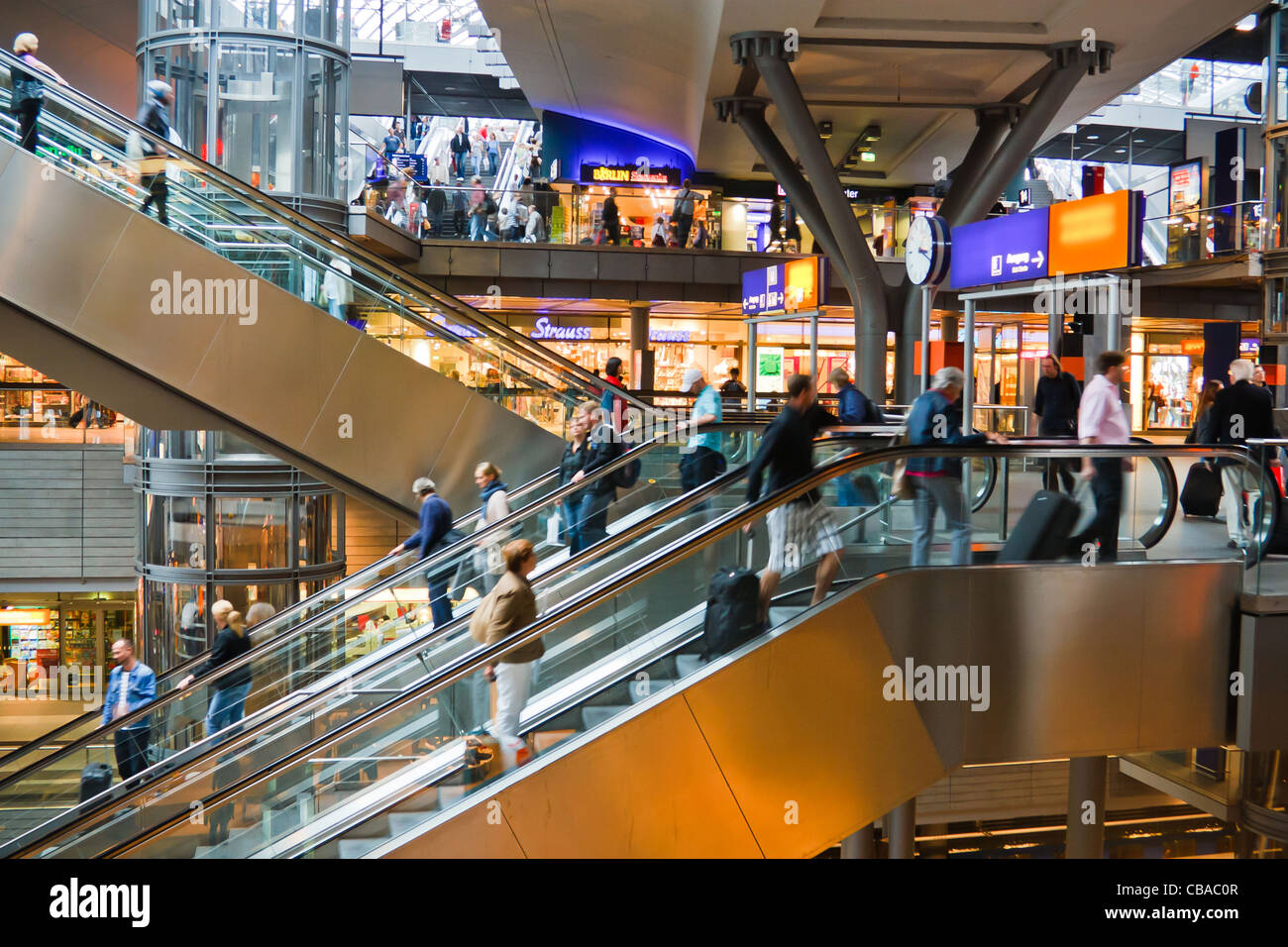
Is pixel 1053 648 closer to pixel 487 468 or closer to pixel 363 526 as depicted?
pixel 487 468

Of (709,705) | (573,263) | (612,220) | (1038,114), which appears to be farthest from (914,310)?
(709,705)

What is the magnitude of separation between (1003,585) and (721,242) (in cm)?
1757

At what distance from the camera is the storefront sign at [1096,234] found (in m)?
8.05

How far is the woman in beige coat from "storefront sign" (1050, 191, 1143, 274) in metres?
4.96

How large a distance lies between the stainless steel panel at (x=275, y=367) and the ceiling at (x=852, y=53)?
7893 mm

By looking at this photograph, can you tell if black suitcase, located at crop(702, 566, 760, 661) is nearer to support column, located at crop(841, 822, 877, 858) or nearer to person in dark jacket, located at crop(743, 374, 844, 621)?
person in dark jacket, located at crop(743, 374, 844, 621)

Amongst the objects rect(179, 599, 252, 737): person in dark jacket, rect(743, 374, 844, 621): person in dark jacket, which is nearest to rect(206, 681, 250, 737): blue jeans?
rect(179, 599, 252, 737): person in dark jacket

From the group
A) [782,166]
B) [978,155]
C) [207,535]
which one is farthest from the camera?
[978,155]

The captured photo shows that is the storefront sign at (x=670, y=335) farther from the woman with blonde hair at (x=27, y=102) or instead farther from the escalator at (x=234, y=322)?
the woman with blonde hair at (x=27, y=102)

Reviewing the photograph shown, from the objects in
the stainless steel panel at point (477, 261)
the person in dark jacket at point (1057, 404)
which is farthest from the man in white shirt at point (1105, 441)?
the stainless steel panel at point (477, 261)

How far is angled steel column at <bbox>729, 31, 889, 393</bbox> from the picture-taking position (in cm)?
1636

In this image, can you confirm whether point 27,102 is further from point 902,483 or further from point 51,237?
point 902,483

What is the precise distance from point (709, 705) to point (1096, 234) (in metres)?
4.91

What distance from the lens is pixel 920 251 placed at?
1140 centimetres
